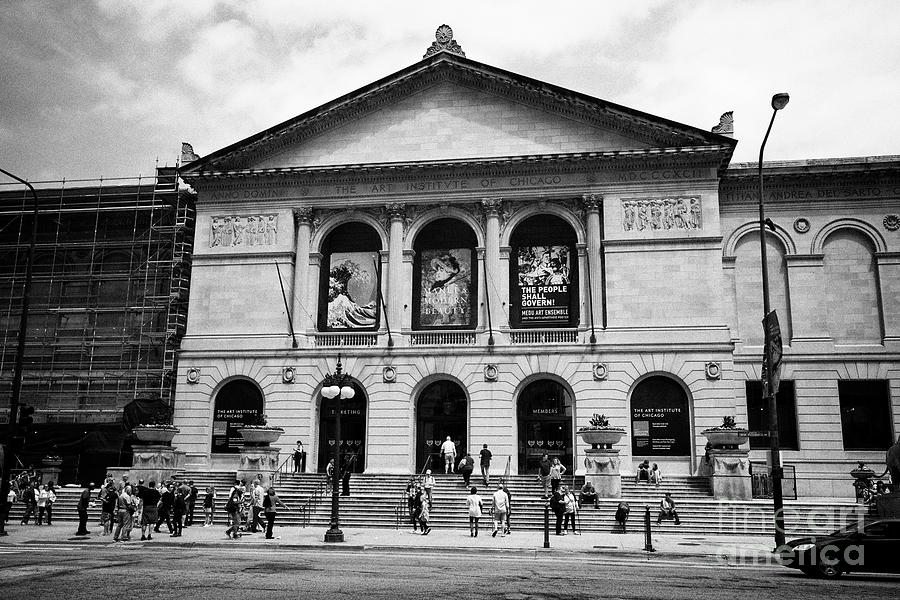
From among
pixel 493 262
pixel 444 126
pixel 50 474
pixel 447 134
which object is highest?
pixel 444 126

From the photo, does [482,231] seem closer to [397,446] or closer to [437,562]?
[397,446]

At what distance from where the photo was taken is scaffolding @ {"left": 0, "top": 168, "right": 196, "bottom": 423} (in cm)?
4431

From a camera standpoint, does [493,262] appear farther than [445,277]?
No

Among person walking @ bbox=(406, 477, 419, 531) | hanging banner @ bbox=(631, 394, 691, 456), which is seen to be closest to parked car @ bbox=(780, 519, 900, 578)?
person walking @ bbox=(406, 477, 419, 531)

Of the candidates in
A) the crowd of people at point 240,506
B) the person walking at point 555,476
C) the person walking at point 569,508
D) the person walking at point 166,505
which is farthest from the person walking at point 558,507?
the person walking at point 166,505

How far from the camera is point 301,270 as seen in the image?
41.4m

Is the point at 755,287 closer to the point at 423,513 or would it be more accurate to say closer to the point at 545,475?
the point at 545,475

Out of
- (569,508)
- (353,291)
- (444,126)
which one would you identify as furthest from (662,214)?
(569,508)

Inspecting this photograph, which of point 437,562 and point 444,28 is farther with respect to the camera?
point 444,28

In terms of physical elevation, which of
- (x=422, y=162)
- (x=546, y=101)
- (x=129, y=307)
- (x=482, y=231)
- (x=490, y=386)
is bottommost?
(x=490, y=386)

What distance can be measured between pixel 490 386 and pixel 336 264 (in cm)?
1021

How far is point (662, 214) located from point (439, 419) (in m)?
14.3

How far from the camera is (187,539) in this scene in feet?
80.5

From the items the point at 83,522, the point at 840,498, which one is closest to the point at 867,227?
the point at 840,498
